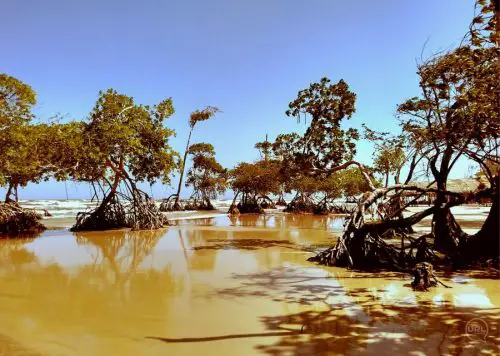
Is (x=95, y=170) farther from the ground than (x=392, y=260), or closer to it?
farther from the ground

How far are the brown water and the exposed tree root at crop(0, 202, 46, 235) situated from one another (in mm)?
6553

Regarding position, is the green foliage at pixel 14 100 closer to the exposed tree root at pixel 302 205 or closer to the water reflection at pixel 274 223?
the water reflection at pixel 274 223

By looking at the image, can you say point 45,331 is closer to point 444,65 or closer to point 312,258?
point 312,258

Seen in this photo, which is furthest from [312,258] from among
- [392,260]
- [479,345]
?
[479,345]

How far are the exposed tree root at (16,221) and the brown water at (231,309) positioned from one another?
21.5 feet

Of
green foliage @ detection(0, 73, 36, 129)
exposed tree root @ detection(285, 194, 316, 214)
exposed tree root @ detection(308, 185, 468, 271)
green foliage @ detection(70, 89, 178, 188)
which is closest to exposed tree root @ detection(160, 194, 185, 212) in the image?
exposed tree root @ detection(285, 194, 316, 214)

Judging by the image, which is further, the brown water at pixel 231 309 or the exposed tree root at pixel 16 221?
the exposed tree root at pixel 16 221

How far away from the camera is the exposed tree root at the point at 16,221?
14.6 meters

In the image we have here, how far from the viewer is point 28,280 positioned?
681cm

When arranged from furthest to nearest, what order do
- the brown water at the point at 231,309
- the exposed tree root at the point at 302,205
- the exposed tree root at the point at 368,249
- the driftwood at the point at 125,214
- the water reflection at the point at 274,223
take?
the exposed tree root at the point at 302,205 → the water reflection at the point at 274,223 → the driftwood at the point at 125,214 → the exposed tree root at the point at 368,249 → the brown water at the point at 231,309

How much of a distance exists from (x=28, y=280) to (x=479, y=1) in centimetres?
772

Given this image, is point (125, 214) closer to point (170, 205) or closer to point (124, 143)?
point (124, 143)

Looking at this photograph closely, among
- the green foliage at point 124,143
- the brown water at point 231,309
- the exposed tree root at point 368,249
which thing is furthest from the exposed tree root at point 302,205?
the brown water at point 231,309

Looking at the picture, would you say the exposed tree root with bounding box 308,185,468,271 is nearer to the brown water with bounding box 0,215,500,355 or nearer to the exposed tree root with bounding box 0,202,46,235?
the brown water with bounding box 0,215,500,355
